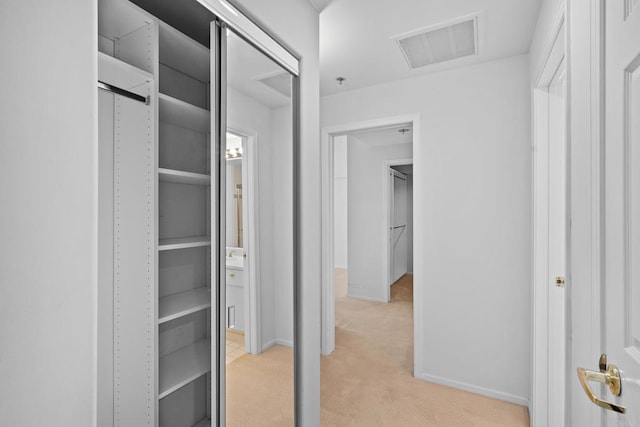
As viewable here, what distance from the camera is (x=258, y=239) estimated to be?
149cm

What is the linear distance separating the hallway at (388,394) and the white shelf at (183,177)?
70.4 inches

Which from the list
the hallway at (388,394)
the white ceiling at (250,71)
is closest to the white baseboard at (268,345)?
the hallway at (388,394)

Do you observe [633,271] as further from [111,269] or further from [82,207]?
[111,269]

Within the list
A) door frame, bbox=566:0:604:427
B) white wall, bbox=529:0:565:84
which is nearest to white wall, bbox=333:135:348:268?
white wall, bbox=529:0:565:84

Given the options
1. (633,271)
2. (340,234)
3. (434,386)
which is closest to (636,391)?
(633,271)

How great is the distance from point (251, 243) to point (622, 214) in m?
1.25

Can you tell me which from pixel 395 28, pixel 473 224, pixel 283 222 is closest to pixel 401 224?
pixel 473 224

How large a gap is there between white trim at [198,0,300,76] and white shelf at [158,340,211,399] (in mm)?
1340

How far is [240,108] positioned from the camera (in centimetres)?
137

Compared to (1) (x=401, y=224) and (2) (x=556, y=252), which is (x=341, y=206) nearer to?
(1) (x=401, y=224)

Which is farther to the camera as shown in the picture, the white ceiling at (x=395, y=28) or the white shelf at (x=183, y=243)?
the white ceiling at (x=395, y=28)

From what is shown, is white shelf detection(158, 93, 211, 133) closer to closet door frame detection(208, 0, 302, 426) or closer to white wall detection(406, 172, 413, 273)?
closet door frame detection(208, 0, 302, 426)

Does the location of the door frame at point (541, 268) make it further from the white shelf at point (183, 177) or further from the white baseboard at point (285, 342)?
the white shelf at point (183, 177)

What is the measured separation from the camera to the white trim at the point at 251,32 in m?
1.19
